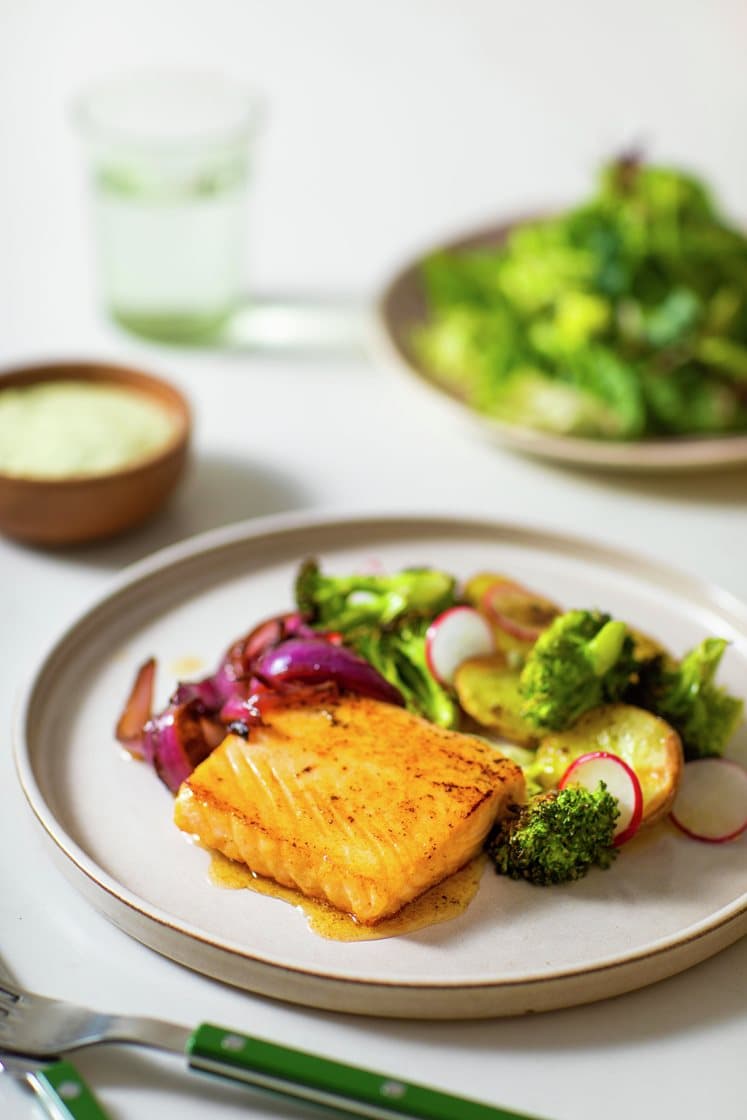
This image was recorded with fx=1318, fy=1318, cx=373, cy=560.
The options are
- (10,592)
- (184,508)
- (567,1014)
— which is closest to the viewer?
(567,1014)

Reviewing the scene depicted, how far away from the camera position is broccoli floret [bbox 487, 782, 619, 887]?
1.95 meters

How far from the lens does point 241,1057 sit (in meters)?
1.66

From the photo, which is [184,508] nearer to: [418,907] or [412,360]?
[412,360]

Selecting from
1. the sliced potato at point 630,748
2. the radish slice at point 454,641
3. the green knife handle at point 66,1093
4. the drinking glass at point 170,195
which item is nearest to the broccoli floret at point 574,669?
the sliced potato at point 630,748

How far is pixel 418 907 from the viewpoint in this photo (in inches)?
77.0

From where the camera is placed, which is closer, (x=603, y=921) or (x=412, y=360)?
(x=603, y=921)

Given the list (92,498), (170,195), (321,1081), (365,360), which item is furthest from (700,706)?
(170,195)

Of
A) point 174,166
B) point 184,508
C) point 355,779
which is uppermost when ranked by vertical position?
point 174,166

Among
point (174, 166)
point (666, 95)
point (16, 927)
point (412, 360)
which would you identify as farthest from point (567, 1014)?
point (666, 95)

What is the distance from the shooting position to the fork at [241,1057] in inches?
63.7

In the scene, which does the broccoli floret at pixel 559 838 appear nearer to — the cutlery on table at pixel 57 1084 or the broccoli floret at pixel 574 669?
the broccoli floret at pixel 574 669

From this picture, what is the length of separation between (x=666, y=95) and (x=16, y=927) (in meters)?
→ 5.13

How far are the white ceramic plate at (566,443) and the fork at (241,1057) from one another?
75.1 inches

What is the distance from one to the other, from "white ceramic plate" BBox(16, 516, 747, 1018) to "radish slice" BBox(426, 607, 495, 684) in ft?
1.38
